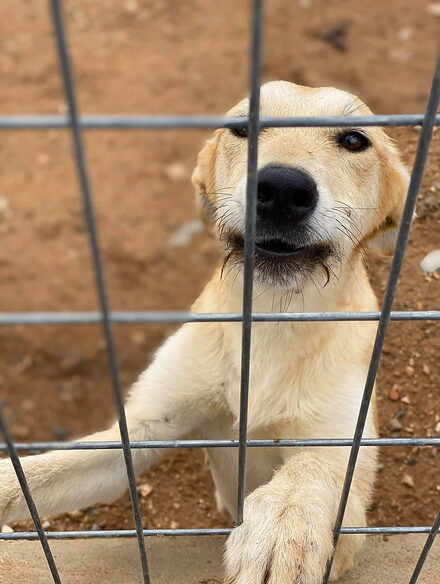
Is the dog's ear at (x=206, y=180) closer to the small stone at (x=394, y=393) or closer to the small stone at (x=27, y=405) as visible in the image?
the small stone at (x=394, y=393)

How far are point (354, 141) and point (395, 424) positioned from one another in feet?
4.88

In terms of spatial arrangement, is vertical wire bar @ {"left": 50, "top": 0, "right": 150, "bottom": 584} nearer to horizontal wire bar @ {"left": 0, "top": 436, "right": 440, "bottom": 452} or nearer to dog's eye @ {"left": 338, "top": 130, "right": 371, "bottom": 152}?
horizontal wire bar @ {"left": 0, "top": 436, "right": 440, "bottom": 452}

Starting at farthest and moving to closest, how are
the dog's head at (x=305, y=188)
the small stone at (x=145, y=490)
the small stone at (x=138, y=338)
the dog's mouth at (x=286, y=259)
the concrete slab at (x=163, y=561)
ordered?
the small stone at (x=138, y=338)
the small stone at (x=145, y=490)
the concrete slab at (x=163, y=561)
the dog's mouth at (x=286, y=259)
the dog's head at (x=305, y=188)

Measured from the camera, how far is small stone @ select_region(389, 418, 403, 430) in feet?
11.4

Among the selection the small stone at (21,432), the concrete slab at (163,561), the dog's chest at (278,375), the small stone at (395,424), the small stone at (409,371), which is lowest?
the small stone at (21,432)

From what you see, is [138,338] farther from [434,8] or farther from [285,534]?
[434,8]

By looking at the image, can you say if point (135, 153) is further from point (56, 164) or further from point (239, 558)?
point (239, 558)

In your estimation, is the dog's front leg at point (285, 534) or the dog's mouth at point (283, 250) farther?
the dog's mouth at point (283, 250)

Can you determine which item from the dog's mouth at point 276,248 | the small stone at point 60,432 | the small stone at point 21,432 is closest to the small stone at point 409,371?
the dog's mouth at point 276,248

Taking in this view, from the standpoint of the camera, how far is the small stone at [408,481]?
3293mm

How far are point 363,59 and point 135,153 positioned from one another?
2.97 m

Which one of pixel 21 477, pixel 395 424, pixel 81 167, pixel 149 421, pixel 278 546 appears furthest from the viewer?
pixel 395 424

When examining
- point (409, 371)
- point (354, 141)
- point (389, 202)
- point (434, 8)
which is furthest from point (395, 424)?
point (434, 8)

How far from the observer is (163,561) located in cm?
270
